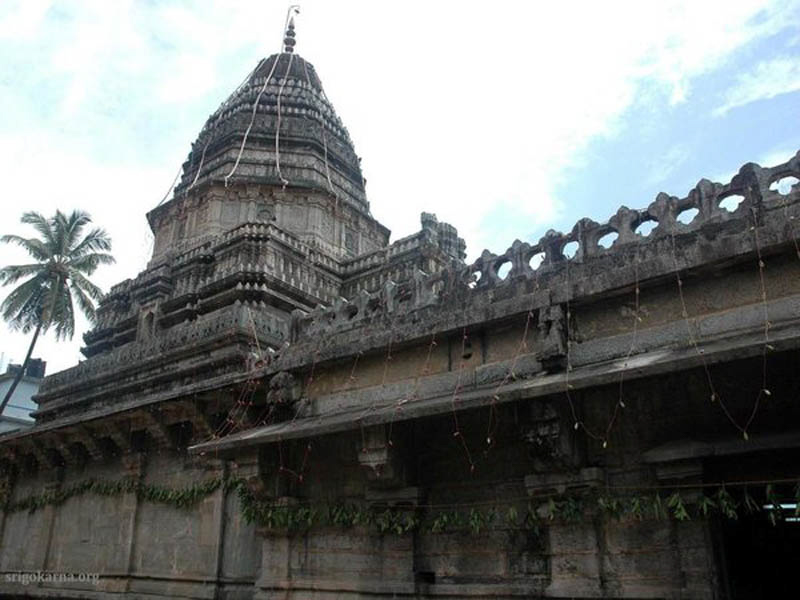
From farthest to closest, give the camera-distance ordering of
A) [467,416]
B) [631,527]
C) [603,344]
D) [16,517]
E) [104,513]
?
[16,517], [104,513], [467,416], [603,344], [631,527]

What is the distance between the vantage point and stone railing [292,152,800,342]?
289 inches

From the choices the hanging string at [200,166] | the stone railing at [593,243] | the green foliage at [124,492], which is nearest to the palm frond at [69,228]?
the hanging string at [200,166]

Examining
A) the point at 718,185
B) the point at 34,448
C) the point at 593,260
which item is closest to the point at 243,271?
the point at 34,448

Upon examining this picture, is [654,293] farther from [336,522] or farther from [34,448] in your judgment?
[34,448]

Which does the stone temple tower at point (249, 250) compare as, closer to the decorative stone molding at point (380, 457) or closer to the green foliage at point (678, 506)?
the decorative stone molding at point (380, 457)

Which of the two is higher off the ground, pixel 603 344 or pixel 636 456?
pixel 603 344

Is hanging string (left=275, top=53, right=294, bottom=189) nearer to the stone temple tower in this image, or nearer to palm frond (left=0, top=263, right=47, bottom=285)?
the stone temple tower

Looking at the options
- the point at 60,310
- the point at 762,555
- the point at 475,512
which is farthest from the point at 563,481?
the point at 60,310

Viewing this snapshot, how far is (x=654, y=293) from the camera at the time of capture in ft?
25.5

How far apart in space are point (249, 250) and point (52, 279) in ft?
48.5

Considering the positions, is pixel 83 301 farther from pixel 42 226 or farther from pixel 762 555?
pixel 762 555

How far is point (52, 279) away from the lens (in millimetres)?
30953

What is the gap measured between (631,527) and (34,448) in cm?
1434

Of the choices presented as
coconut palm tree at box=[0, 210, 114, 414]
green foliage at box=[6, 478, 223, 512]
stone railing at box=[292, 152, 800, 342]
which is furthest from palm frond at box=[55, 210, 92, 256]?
stone railing at box=[292, 152, 800, 342]
